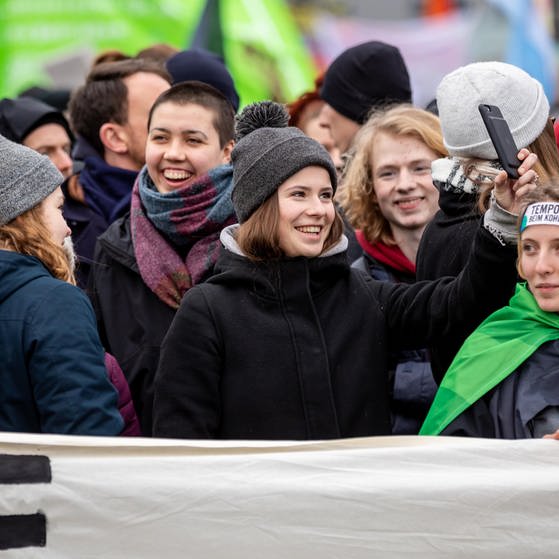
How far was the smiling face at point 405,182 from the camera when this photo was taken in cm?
548

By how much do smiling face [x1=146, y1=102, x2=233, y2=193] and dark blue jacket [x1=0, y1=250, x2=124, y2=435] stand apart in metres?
1.32

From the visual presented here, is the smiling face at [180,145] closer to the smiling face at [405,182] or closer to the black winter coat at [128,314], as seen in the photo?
the black winter coat at [128,314]

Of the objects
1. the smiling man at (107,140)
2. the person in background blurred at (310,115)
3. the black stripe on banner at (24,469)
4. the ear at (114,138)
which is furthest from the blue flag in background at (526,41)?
the black stripe on banner at (24,469)

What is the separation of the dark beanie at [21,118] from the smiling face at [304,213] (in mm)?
2771

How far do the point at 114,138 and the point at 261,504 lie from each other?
3019 mm

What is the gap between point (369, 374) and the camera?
14.3ft

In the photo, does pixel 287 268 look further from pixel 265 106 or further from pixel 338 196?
pixel 338 196

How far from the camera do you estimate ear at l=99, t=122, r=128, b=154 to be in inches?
251

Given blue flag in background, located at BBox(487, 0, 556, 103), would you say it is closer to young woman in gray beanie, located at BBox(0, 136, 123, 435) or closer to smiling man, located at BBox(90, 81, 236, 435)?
smiling man, located at BBox(90, 81, 236, 435)

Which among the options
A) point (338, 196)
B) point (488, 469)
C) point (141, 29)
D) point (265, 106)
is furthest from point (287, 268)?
point (141, 29)

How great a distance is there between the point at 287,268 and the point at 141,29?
10413 mm

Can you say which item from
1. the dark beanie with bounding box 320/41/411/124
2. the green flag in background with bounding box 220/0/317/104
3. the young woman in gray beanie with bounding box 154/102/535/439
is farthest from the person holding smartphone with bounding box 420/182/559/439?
the green flag in background with bounding box 220/0/317/104

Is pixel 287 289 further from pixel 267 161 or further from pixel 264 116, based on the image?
pixel 264 116

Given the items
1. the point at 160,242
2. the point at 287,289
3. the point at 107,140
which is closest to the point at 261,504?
the point at 287,289
